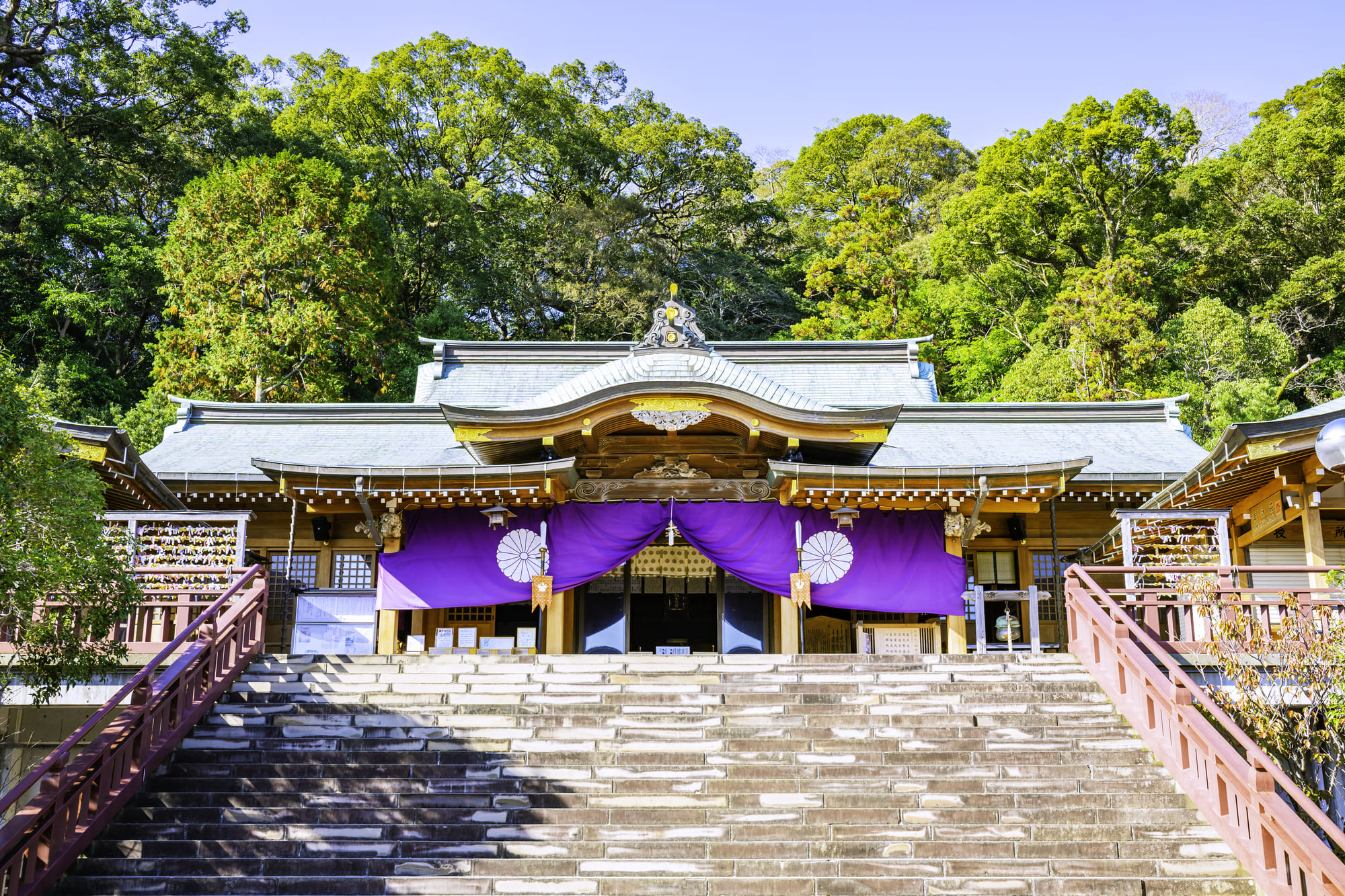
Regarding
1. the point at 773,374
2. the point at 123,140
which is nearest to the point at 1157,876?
the point at 773,374

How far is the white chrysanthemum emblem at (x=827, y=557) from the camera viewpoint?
1366 cm

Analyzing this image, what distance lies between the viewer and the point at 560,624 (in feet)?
45.6

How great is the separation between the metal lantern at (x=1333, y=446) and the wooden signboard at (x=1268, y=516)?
5837 mm

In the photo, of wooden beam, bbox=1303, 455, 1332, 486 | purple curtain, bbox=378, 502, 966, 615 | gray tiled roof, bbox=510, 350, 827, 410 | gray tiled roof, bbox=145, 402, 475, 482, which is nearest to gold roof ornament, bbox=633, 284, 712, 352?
gray tiled roof, bbox=510, 350, 827, 410

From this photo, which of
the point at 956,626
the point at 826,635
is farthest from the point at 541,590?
the point at 956,626

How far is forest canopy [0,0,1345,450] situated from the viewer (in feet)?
81.3

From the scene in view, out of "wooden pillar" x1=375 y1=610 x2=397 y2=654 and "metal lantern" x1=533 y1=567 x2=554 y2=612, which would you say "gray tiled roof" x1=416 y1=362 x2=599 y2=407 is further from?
"metal lantern" x1=533 y1=567 x2=554 y2=612

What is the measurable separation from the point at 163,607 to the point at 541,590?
4.50 m

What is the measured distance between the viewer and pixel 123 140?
95.2ft

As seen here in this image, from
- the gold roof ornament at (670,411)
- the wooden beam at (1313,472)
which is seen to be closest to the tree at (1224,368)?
the wooden beam at (1313,472)

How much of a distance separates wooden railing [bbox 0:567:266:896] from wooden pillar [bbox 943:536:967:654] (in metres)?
8.40

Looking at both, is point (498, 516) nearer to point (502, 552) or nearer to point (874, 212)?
point (502, 552)

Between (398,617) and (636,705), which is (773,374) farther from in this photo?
(636,705)

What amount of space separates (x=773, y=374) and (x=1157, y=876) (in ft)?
41.2
